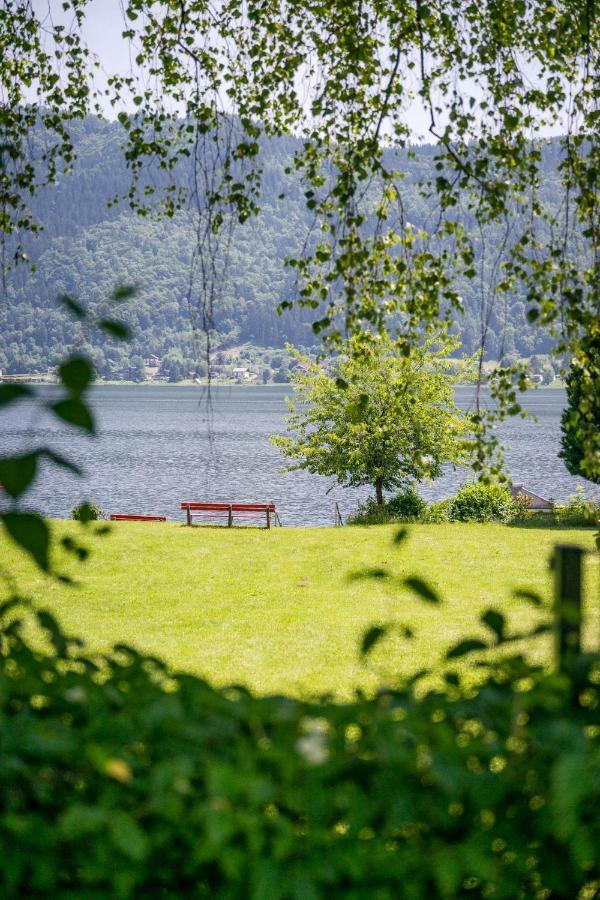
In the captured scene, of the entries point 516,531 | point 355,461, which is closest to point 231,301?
point 516,531

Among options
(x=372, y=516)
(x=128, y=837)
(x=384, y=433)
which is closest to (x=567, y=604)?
(x=128, y=837)

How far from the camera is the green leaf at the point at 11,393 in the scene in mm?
1564

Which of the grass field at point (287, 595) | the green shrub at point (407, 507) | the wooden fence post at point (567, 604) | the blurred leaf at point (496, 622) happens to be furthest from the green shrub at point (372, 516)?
the blurred leaf at point (496, 622)

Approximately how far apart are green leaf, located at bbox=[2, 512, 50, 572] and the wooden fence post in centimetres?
112

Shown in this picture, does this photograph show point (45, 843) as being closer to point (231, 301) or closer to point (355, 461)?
point (231, 301)

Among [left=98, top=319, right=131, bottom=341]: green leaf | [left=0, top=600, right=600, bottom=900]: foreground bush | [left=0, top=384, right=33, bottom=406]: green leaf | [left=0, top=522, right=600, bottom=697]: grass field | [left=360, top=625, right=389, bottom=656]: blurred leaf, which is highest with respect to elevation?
[left=98, top=319, right=131, bottom=341]: green leaf

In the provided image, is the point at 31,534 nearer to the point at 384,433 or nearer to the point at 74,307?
the point at 74,307

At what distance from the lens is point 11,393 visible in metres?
1.58

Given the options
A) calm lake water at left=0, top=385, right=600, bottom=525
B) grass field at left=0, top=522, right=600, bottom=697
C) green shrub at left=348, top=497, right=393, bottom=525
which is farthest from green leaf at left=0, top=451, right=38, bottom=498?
green shrub at left=348, top=497, right=393, bottom=525

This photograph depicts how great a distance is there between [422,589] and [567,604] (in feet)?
1.53

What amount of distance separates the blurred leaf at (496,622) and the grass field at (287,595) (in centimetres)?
380

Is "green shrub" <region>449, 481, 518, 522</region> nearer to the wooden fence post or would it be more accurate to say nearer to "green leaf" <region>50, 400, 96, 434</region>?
the wooden fence post

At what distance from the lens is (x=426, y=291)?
500 cm

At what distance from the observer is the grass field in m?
8.99
